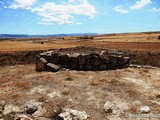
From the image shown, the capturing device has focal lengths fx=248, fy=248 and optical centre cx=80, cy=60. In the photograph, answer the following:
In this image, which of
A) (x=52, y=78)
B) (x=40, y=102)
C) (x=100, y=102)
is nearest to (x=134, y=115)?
(x=100, y=102)

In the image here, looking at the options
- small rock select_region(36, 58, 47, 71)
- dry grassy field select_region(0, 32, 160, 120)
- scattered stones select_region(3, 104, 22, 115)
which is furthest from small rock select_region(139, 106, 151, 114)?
small rock select_region(36, 58, 47, 71)

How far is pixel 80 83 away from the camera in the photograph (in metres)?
20.2

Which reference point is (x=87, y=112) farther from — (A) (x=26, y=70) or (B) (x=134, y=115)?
(A) (x=26, y=70)

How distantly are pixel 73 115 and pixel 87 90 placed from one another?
4554 mm

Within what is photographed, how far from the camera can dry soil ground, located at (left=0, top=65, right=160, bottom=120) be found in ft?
50.7

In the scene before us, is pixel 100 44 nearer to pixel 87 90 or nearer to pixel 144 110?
pixel 87 90

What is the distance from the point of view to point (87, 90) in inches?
721

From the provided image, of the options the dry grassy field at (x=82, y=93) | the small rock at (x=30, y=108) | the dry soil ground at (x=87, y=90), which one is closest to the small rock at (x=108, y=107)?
the dry grassy field at (x=82, y=93)

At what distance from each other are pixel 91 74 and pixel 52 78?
4.00 m

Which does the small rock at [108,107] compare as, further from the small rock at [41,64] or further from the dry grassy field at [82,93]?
the small rock at [41,64]

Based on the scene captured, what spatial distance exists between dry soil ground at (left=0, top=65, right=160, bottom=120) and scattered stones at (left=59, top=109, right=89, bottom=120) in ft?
1.64

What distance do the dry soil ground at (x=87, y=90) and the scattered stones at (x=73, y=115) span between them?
0.50 meters

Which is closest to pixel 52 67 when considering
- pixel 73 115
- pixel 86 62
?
pixel 86 62

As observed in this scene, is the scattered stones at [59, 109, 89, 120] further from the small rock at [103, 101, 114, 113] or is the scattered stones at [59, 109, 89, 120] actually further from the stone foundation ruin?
the stone foundation ruin
